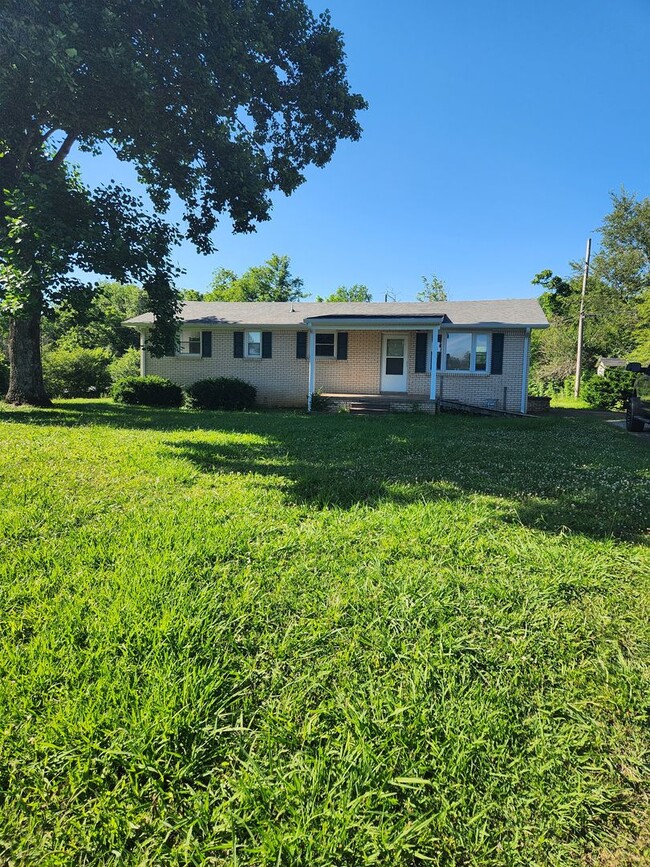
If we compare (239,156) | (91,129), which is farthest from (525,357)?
(91,129)

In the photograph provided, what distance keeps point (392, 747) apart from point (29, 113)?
1527cm

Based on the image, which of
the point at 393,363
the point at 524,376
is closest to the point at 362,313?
the point at 393,363

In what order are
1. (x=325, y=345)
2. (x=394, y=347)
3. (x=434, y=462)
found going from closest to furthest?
(x=434, y=462)
(x=394, y=347)
(x=325, y=345)

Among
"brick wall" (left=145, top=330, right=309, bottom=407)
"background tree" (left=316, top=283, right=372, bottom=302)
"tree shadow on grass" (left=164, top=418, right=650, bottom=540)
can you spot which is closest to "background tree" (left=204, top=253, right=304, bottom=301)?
"background tree" (left=316, top=283, right=372, bottom=302)

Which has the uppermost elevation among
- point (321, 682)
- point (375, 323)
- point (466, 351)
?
point (375, 323)

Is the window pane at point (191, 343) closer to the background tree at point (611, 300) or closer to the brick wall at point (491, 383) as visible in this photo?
the brick wall at point (491, 383)

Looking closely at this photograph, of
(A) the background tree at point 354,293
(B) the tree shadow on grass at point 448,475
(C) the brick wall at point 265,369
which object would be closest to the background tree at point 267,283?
(A) the background tree at point 354,293

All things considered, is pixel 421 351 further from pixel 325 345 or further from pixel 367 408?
pixel 325 345

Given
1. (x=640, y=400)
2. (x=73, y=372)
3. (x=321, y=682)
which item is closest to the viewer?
(x=321, y=682)

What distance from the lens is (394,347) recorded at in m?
16.9

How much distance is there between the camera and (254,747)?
1.62m

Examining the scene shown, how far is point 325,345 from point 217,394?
14.9 feet

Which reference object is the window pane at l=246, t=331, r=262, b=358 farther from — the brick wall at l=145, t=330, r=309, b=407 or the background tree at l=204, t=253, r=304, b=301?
the background tree at l=204, t=253, r=304, b=301

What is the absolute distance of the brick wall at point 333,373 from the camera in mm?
16078
